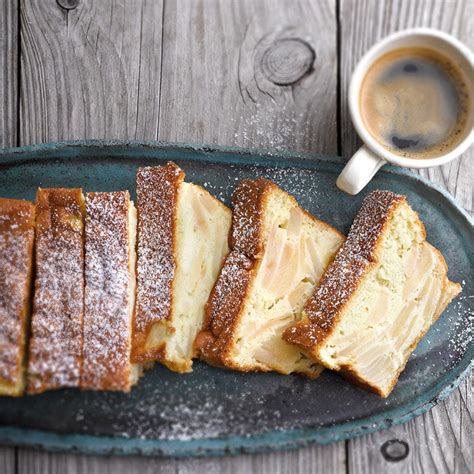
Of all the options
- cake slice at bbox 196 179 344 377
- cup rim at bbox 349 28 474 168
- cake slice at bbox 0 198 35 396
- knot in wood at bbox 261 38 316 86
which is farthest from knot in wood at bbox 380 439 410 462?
knot in wood at bbox 261 38 316 86

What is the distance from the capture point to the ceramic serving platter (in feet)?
8.63

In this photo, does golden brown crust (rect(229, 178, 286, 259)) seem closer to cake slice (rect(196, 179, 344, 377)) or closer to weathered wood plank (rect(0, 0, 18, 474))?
cake slice (rect(196, 179, 344, 377))

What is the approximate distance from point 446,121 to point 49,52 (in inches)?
77.4

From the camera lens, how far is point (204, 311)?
8.80ft

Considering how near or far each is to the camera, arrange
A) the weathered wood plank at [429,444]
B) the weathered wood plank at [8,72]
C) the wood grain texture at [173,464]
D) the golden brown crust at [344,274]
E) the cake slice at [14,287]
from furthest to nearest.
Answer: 1. the weathered wood plank at [8,72]
2. the weathered wood plank at [429,444]
3. the wood grain texture at [173,464]
4. the golden brown crust at [344,274]
5. the cake slice at [14,287]

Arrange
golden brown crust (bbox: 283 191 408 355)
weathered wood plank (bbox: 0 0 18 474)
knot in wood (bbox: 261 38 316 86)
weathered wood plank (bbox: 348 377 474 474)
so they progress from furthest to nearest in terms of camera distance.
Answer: knot in wood (bbox: 261 38 316 86) < weathered wood plank (bbox: 0 0 18 474) < weathered wood plank (bbox: 348 377 474 474) < golden brown crust (bbox: 283 191 408 355)

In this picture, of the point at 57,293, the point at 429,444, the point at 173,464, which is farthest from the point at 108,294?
the point at 429,444

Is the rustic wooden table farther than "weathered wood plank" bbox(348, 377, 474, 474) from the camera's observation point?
Yes

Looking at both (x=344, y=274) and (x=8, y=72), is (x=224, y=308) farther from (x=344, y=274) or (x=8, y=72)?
(x=8, y=72)

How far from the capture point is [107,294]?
2553 millimetres

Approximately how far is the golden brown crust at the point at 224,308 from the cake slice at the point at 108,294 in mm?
320

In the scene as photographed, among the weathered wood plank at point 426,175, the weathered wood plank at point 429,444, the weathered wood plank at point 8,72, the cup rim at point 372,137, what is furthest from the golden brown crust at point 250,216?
the weathered wood plank at point 8,72

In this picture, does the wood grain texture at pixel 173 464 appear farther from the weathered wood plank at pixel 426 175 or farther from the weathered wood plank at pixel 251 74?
the weathered wood plank at pixel 251 74

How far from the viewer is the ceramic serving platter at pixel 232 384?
2.63 metres
